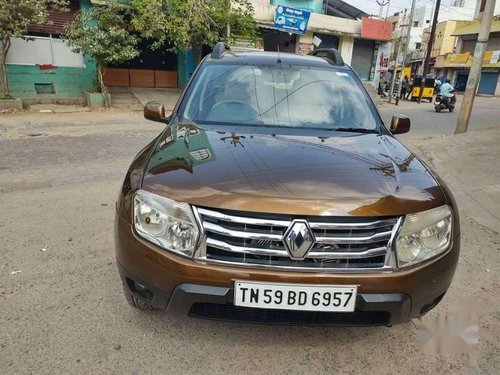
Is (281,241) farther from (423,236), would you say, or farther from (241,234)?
(423,236)

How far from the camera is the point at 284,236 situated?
5.91 feet

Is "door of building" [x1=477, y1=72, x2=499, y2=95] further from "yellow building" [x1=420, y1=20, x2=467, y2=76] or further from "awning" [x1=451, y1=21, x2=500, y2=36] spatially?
"yellow building" [x1=420, y1=20, x2=467, y2=76]

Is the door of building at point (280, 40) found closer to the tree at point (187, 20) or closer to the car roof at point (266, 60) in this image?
the tree at point (187, 20)

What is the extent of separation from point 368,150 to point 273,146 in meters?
0.61

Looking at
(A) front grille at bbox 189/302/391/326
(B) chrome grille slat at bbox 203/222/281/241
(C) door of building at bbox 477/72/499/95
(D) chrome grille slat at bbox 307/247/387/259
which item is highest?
(B) chrome grille slat at bbox 203/222/281/241

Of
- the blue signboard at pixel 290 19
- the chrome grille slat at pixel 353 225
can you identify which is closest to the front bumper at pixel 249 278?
the chrome grille slat at pixel 353 225

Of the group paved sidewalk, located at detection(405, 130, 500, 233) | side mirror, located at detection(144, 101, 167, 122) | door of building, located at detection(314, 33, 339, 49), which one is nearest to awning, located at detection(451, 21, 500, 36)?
door of building, located at detection(314, 33, 339, 49)

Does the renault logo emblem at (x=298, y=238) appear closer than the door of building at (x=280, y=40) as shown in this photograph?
Yes

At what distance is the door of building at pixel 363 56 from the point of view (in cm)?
2375

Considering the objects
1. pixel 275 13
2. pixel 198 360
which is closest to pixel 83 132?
pixel 198 360

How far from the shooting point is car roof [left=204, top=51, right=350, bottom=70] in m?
3.49

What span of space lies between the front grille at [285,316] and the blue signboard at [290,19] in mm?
17946

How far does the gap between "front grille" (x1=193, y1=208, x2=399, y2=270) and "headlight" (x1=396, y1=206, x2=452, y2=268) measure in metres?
0.08

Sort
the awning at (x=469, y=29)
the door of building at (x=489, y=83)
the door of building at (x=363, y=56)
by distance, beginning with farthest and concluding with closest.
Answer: the awning at (x=469, y=29)
the door of building at (x=489, y=83)
the door of building at (x=363, y=56)
